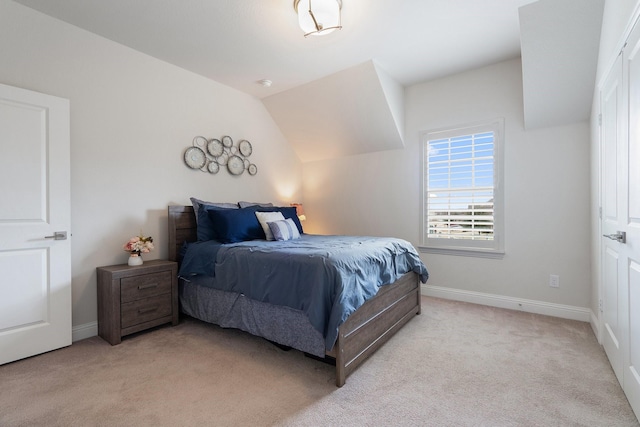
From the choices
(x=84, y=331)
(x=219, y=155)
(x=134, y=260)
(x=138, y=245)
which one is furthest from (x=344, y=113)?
(x=84, y=331)

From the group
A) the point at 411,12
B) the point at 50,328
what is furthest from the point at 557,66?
the point at 50,328

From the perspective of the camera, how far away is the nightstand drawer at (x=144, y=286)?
255 cm

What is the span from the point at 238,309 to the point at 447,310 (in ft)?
7.27

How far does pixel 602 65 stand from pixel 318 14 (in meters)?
2.12

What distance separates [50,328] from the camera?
234 cm

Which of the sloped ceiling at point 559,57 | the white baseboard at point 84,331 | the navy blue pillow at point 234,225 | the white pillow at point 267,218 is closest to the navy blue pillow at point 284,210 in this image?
the white pillow at point 267,218

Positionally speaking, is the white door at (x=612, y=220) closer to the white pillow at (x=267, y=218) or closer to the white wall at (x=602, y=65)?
the white wall at (x=602, y=65)

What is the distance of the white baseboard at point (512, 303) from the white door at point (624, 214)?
91 cm

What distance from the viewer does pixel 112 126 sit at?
282 centimetres

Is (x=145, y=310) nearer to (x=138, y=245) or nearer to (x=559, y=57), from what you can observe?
(x=138, y=245)

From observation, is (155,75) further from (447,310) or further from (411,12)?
(447,310)

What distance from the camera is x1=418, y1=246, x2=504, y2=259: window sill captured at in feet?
11.1

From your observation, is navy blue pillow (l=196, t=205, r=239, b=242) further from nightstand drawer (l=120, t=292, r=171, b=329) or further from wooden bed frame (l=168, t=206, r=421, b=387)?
nightstand drawer (l=120, t=292, r=171, b=329)

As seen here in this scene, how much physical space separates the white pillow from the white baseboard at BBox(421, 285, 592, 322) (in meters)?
2.08
